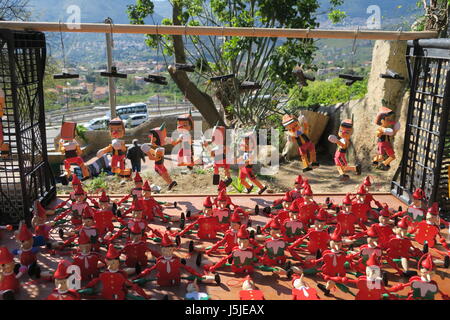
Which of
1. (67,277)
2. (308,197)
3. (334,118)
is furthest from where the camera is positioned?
(334,118)

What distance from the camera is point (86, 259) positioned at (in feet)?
17.0

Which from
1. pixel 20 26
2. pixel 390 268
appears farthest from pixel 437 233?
pixel 20 26

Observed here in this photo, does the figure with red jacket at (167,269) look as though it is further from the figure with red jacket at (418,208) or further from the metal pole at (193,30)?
the figure with red jacket at (418,208)

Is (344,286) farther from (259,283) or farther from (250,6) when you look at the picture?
(250,6)

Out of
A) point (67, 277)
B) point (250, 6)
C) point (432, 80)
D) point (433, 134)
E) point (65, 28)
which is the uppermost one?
point (250, 6)

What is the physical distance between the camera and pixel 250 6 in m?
11.1

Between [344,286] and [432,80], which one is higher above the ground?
[432,80]

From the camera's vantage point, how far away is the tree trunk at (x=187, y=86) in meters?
11.8

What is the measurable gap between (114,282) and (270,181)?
6.93 meters

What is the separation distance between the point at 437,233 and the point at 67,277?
5032mm

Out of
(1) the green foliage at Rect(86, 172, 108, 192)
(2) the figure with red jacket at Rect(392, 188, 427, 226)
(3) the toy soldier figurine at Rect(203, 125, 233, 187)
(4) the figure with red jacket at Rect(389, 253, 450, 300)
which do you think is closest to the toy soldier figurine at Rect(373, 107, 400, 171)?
(2) the figure with red jacket at Rect(392, 188, 427, 226)

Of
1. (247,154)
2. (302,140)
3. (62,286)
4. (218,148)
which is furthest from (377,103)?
(62,286)

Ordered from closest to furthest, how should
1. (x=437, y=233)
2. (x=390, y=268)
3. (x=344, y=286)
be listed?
(x=344, y=286) → (x=390, y=268) → (x=437, y=233)

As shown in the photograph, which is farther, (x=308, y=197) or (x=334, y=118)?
(x=334, y=118)
